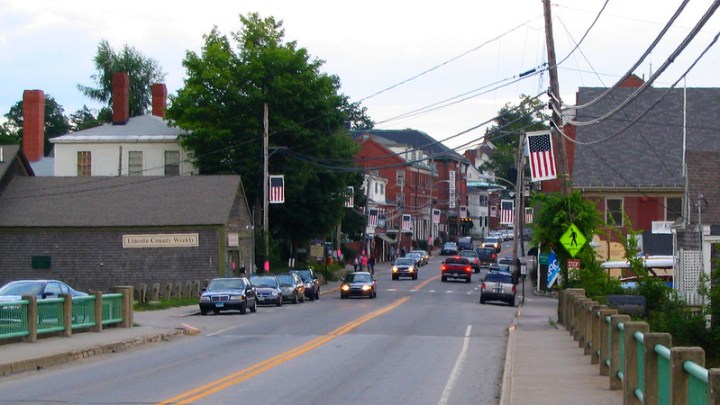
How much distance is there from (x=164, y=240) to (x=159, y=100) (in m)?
32.6

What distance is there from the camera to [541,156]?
3150cm

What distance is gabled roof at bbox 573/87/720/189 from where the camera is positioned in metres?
58.9

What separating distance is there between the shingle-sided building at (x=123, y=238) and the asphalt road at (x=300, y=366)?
18073 mm

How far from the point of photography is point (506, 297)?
161 feet

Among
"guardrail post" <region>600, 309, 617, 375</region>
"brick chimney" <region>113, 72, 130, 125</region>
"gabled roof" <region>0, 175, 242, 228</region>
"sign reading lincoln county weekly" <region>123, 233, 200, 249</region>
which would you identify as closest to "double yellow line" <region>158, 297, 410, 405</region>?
"guardrail post" <region>600, 309, 617, 375</region>

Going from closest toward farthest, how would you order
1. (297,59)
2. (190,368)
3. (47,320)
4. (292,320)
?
(190,368) → (47,320) → (292,320) → (297,59)

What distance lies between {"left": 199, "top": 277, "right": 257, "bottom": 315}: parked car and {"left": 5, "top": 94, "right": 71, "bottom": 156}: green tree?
90830 millimetres

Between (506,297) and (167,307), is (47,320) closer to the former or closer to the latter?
(167,307)

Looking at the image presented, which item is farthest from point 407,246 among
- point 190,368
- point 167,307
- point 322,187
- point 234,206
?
point 190,368

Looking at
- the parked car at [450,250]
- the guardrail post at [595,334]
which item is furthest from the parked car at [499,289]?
the parked car at [450,250]

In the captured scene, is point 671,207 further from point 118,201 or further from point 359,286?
point 118,201

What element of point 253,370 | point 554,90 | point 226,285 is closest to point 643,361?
point 253,370

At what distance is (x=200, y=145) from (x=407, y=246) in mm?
58515

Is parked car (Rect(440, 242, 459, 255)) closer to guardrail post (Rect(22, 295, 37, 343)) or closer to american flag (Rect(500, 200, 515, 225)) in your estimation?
american flag (Rect(500, 200, 515, 225))
